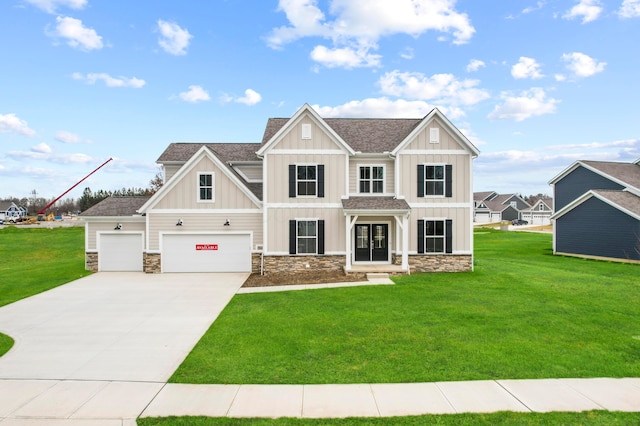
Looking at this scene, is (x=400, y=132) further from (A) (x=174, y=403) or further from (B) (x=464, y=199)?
(A) (x=174, y=403)

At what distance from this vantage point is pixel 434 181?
1786 centimetres

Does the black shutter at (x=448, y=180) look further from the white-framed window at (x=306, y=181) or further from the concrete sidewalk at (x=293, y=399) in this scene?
the concrete sidewalk at (x=293, y=399)

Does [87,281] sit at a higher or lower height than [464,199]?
lower

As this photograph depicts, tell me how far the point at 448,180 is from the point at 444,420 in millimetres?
14145

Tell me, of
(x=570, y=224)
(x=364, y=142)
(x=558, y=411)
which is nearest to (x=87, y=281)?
(x=364, y=142)

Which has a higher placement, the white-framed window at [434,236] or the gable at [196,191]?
the gable at [196,191]

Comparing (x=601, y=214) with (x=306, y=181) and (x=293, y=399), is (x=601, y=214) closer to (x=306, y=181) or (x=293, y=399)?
(x=306, y=181)

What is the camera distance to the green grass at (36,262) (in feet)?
50.8

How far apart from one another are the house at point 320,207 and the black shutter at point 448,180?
2.0 inches

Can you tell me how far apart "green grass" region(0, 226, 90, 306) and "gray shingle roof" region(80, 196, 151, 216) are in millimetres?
3185

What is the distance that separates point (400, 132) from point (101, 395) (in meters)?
17.3

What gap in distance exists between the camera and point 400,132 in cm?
1944

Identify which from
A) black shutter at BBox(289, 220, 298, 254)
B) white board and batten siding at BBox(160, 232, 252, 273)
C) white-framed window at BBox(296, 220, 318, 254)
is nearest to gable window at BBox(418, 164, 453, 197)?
white-framed window at BBox(296, 220, 318, 254)

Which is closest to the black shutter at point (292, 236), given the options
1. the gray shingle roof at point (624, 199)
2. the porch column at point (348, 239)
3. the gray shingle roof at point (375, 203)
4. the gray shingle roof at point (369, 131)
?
the porch column at point (348, 239)
